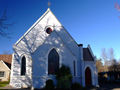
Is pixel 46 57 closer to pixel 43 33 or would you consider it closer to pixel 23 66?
pixel 23 66

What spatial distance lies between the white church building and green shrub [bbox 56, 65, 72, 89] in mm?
807

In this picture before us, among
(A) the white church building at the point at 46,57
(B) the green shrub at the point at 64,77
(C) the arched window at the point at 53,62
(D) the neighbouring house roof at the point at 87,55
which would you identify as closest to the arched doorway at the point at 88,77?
(A) the white church building at the point at 46,57

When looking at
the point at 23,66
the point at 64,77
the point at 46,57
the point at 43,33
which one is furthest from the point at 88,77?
the point at 23,66

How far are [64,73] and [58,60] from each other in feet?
6.99

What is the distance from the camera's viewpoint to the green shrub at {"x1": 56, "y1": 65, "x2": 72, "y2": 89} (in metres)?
15.2

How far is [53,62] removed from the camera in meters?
17.3

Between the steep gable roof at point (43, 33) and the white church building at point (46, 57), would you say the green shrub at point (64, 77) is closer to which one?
the white church building at point (46, 57)

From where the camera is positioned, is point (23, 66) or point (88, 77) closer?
point (23, 66)

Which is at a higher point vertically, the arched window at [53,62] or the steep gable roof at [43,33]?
the steep gable roof at [43,33]

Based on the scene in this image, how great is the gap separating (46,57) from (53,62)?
3.87ft

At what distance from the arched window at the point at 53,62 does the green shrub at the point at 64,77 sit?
866 millimetres

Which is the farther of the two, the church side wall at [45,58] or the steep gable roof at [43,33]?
the steep gable roof at [43,33]

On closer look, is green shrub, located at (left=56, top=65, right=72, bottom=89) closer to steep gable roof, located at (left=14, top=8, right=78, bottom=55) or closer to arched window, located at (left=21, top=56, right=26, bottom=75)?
steep gable roof, located at (left=14, top=8, right=78, bottom=55)

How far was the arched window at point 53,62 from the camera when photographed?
16941 mm
